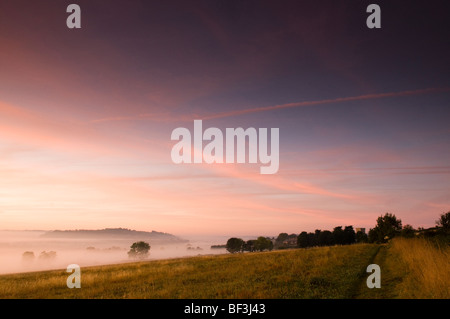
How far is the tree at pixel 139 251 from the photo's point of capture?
16995 cm

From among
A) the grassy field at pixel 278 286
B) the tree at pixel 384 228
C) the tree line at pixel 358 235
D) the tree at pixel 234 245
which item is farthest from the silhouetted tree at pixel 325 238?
the grassy field at pixel 278 286

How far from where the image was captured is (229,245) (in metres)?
168

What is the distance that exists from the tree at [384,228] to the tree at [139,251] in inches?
5406

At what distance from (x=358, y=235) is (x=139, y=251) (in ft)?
418

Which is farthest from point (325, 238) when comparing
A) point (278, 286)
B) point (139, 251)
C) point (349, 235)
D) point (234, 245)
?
point (278, 286)

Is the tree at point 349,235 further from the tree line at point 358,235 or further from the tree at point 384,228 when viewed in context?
the tree at point 384,228

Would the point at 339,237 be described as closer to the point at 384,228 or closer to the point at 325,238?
the point at 325,238

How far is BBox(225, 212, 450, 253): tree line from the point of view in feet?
176

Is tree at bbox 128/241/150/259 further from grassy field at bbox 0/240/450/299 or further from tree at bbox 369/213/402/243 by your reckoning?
grassy field at bbox 0/240/450/299

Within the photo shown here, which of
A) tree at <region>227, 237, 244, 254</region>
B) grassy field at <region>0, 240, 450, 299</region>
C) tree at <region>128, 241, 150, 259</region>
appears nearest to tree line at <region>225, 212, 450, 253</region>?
tree at <region>227, 237, 244, 254</region>
